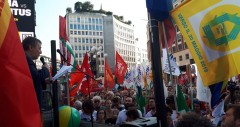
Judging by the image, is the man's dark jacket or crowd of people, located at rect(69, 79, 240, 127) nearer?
crowd of people, located at rect(69, 79, 240, 127)

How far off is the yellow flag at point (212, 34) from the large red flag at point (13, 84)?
6.32ft

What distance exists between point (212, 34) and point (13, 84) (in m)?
2.39

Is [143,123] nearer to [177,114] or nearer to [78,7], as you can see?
[177,114]

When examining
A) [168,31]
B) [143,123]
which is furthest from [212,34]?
[143,123]

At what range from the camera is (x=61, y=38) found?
962 cm

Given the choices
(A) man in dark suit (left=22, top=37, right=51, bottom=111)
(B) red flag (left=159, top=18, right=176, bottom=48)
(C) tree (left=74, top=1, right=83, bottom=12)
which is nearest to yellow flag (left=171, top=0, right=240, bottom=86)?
(B) red flag (left=159, top=18, right=176, bottom=48)

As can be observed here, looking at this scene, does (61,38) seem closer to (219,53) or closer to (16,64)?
(219,53)

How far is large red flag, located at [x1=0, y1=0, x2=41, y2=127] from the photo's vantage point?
2.26 m

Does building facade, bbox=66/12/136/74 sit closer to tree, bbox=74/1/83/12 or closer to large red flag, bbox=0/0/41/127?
tree, bbox=74/1/83/12

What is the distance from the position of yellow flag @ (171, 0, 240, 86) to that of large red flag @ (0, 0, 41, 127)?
75.9 inches

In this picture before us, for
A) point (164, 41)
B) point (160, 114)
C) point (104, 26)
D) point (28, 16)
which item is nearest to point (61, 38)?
point (28, 16)

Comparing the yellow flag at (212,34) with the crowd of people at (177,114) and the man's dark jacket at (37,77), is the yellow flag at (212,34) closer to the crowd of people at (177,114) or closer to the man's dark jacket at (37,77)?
the crowd of people at (177,114)

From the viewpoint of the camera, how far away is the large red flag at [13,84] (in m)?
2.26

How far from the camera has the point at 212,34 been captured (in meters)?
3.80
